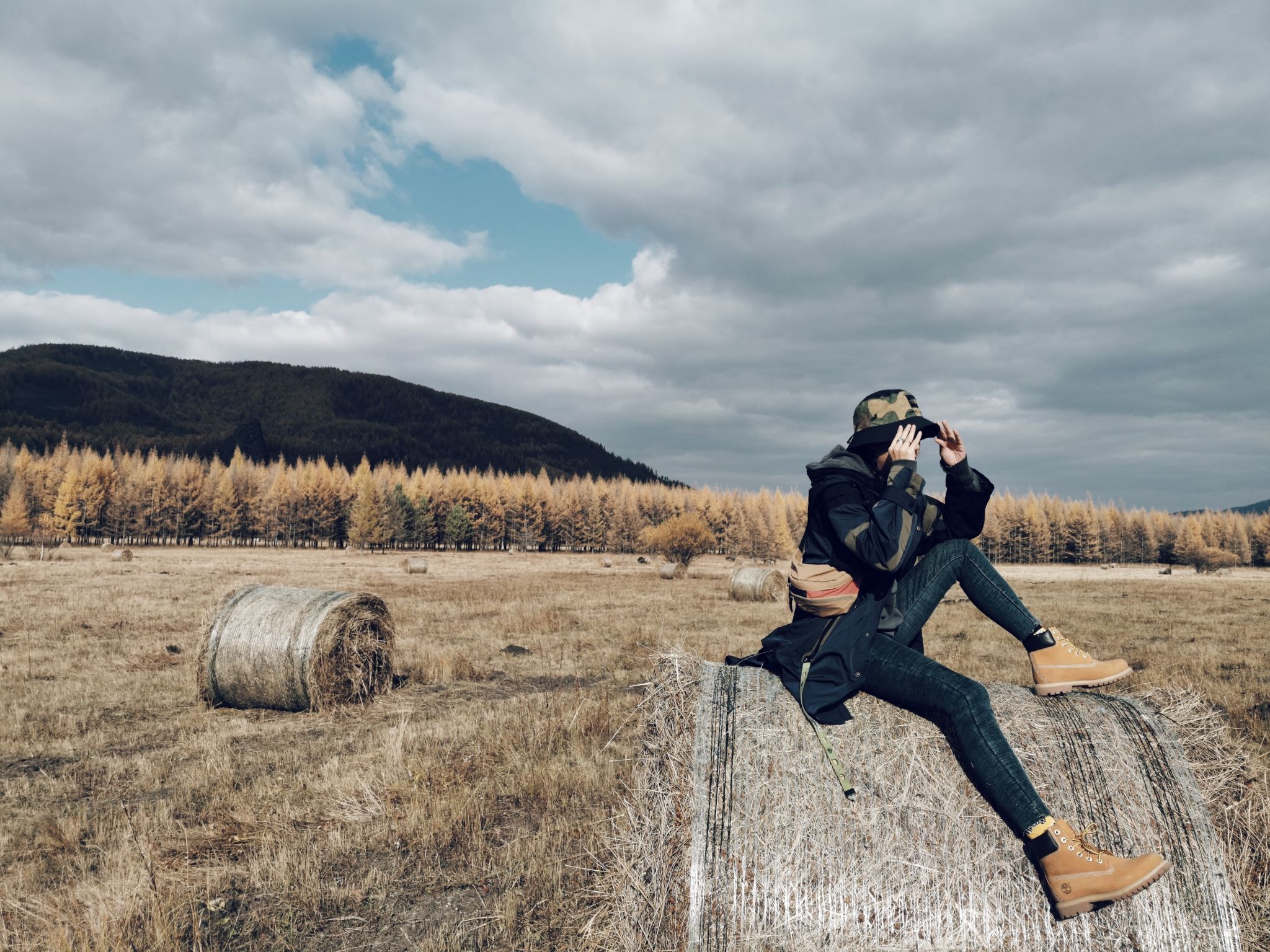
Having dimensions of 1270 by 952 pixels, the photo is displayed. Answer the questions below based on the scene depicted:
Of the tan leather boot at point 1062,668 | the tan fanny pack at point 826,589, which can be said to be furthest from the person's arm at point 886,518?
the tan leather boot at point 1062,668

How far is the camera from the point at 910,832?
3.75 meters

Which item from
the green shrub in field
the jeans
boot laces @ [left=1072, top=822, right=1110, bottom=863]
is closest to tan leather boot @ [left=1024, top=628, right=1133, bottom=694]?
the jeans

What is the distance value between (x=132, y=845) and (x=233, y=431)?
208 meters

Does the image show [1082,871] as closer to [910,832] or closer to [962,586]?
[910,832]

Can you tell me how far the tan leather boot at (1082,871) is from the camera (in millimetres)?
3312

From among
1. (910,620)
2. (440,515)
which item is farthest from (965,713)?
(440,515)

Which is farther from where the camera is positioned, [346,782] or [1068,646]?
[346,782]

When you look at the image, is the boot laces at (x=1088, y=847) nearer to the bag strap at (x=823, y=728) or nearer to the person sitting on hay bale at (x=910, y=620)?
the person sitting on hay bale at (x=910, y=620)

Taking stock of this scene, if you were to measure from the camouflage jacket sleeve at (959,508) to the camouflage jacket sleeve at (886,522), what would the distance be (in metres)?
0.54

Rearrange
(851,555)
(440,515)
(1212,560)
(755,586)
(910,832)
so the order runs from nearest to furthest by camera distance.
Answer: (910,832) < (851,555) < (755,586) < (1212,560) < (440,515)

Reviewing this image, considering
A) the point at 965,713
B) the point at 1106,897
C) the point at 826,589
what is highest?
the point at 826,589

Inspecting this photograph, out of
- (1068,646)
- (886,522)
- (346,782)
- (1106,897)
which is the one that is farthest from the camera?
(346,782)

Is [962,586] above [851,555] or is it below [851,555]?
below

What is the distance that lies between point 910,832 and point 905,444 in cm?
204
